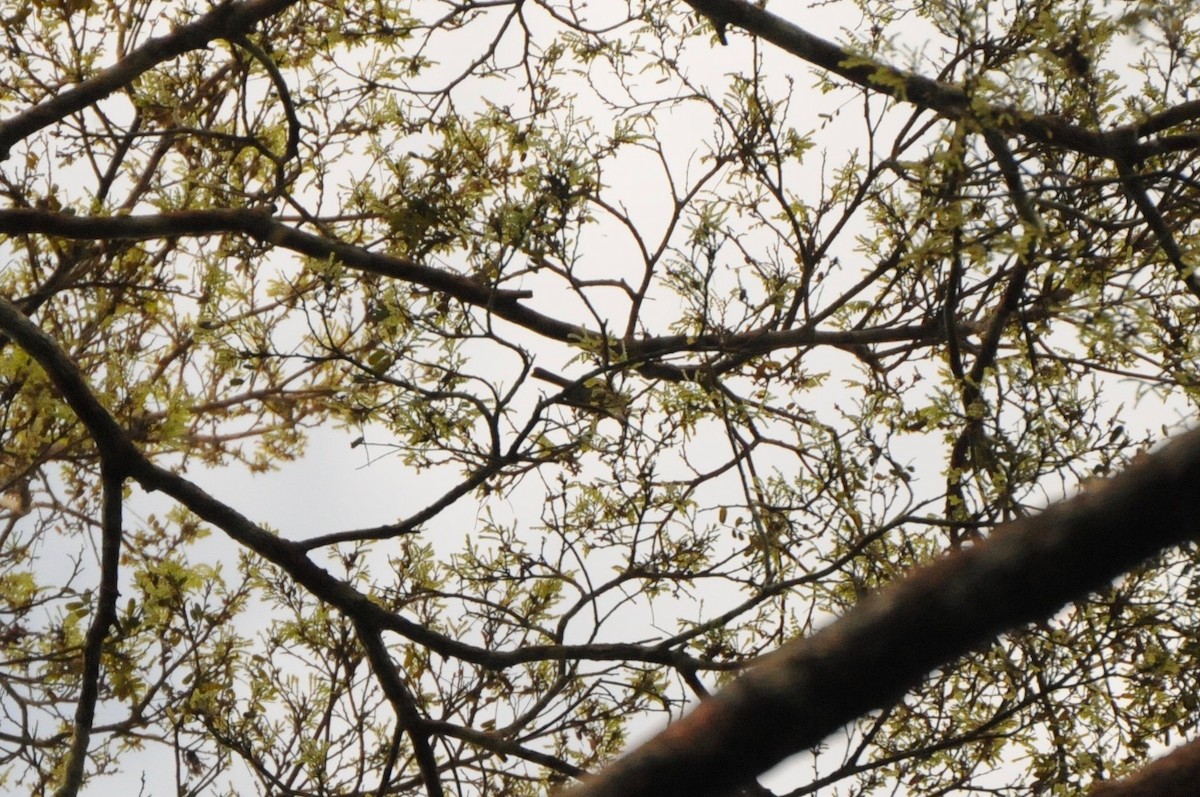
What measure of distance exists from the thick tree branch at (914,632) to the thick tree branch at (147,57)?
15.8 feet

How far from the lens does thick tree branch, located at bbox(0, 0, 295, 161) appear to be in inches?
200

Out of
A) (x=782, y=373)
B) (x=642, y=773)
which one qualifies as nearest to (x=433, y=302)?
(x=782, y=373)

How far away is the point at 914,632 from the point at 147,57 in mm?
5082

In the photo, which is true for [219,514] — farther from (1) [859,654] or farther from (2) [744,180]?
(1) [859,654]

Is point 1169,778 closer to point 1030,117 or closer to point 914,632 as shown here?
point 914,632

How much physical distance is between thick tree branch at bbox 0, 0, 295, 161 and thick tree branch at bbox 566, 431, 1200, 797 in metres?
4.82

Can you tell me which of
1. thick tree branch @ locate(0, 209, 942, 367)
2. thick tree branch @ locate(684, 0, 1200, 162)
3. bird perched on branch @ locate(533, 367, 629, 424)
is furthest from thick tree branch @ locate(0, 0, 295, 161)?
thick tree branch @ locate(684, 0, 1200, 162)

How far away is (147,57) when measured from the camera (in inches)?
204

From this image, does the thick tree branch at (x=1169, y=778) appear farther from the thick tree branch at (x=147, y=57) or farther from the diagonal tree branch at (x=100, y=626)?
the thick tree branch at (x=147, y=57)

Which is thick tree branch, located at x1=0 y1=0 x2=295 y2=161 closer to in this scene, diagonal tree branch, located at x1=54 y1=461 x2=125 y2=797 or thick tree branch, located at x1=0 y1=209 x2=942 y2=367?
thick tree branch, located at x1=0 y1=209 x2=942 y2=367

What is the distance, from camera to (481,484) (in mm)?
4789

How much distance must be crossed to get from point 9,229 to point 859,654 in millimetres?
4908

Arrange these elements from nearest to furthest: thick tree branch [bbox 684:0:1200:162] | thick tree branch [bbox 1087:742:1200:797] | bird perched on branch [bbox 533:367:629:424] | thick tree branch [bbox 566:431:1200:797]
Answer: thick tree branch [bbox 566:431:1200:797] → thick tree branch [bbox 1087:742:1200:797] → thick tree branch [bbox 684:0:1200:162] → bird perched on branch [bbox 533:367:629:424]

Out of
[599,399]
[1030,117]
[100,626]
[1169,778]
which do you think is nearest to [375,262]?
[599,399]
